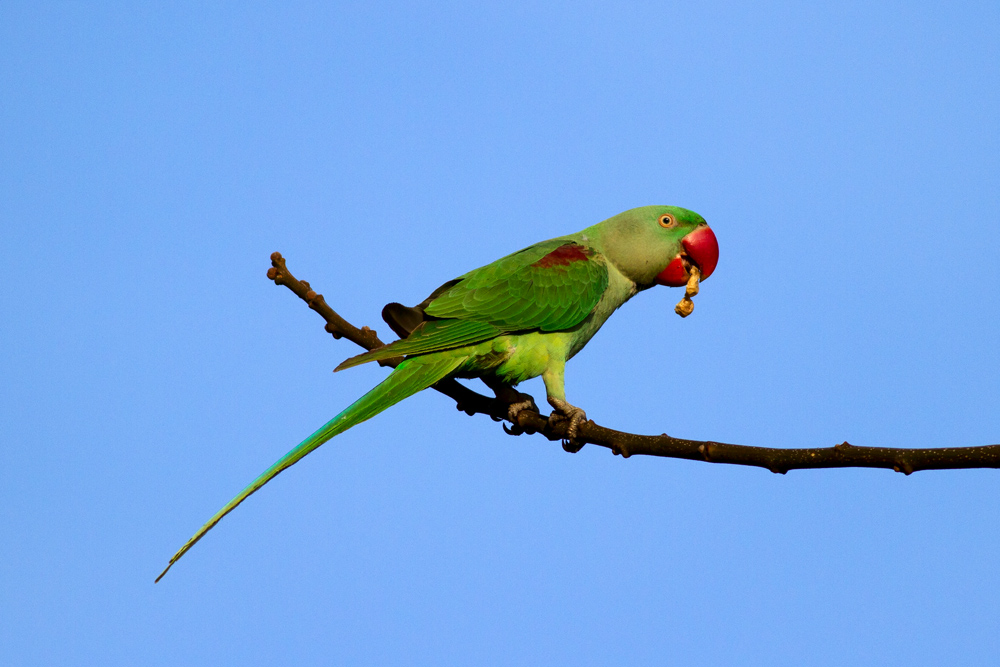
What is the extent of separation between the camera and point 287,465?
11.4ft

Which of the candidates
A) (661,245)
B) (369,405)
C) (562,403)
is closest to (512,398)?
(562,403)

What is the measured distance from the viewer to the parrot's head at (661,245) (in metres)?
5.04

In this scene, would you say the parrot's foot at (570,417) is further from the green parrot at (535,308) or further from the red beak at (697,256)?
the red beak at (697,256)

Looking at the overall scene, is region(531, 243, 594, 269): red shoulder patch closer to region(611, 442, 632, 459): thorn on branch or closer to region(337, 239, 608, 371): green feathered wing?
region(337, 239, 608, 371): green feathered wing

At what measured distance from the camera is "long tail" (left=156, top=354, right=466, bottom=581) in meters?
3.31

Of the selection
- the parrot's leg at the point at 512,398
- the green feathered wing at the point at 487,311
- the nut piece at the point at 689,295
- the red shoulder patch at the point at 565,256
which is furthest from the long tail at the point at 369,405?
the nut piece at the point at 689,295

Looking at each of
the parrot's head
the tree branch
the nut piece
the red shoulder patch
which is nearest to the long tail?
the tree branch

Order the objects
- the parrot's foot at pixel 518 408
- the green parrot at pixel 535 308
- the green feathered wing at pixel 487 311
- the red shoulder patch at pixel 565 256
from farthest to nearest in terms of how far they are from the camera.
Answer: the red shoulder patch at pixel 565 256 < the parrot's foot at pixel 518 408 < the green parrot at pixel 535 308 < the green feathered wing at pixel 487 311

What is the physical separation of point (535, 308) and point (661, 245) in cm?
105

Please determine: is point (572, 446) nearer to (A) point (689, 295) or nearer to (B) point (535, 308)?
(B) point (535, 308)

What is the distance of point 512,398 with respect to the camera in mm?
4691

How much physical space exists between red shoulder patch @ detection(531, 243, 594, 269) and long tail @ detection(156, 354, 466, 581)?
2.79ft

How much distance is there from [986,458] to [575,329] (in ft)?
8.52

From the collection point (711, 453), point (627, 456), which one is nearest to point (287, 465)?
point (627, 456)
